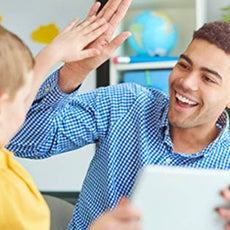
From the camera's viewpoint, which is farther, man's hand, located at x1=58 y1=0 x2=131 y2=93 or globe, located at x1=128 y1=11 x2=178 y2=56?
globe, located at x1=128 y1=11 x2=178 y2=56

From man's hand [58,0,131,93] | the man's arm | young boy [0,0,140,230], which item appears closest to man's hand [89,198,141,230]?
young boy [0,0,140,230]

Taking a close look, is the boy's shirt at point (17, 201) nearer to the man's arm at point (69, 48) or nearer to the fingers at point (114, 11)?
the man's arm at point (69, 48)

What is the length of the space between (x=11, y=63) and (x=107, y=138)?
2.08 ft

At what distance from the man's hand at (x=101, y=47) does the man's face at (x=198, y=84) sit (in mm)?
183

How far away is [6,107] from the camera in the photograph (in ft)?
3.13

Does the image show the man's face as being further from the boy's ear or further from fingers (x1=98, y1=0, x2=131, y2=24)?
the boy's ear

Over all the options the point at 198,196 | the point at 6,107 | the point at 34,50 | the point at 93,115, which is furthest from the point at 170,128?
the point at 34,50

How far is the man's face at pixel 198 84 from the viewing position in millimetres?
1493

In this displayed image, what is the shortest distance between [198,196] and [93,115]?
0.59 m

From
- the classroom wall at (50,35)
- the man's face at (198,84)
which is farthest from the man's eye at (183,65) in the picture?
the classroom wall at (50,35)

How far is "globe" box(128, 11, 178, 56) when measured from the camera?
246 centimetres

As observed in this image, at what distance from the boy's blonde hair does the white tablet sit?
0.24m

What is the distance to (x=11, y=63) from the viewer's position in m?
0.93

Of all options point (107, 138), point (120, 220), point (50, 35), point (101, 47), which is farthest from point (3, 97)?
point (50, 35)
